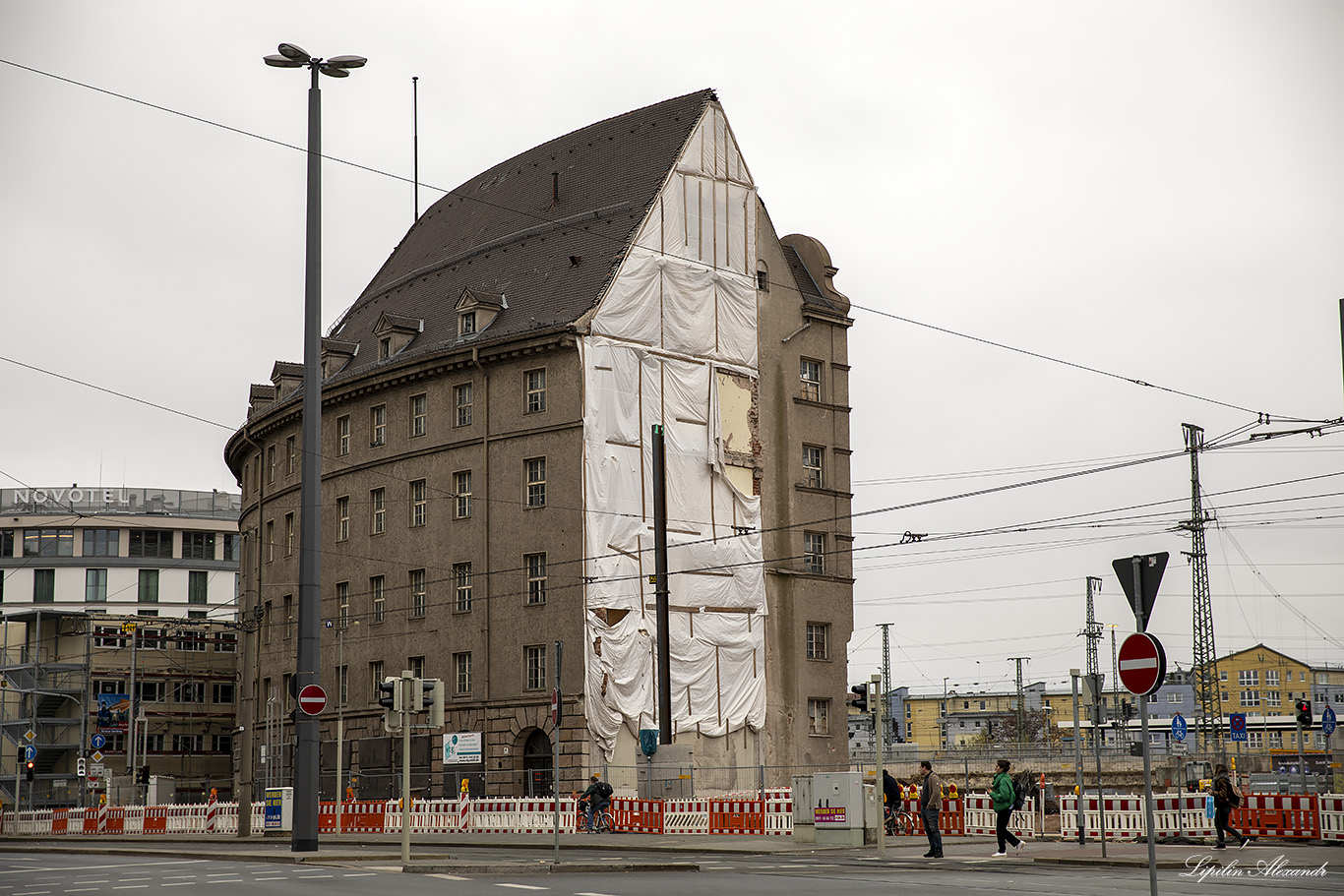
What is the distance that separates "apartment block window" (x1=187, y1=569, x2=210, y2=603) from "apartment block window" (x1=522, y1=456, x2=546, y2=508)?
61512mm

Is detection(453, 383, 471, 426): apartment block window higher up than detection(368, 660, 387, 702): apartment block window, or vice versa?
detection(453, 383, 471, 426): apartment block window

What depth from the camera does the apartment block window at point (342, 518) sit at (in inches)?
2258

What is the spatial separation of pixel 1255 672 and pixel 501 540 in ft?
358

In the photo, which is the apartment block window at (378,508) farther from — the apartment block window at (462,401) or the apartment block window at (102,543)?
the apartment block window at (102,543)

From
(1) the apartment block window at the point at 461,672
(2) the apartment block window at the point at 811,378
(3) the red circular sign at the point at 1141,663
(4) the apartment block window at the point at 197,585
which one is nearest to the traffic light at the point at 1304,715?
(2) the apartment block window at the point at 811,378

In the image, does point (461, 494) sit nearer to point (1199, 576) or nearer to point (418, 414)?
point (418, 414)

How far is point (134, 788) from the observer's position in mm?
63531

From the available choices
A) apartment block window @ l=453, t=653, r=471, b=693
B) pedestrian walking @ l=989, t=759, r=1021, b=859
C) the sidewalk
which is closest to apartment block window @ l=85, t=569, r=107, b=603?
apartment block window @ l=453, t=653, r=471, b=693

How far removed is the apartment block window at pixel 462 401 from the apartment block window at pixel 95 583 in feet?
191

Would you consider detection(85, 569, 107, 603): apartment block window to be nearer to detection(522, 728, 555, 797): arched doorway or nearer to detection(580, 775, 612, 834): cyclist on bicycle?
detection(522, 728, 555, 797): arched doorway

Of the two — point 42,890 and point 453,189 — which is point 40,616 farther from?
point 42,890

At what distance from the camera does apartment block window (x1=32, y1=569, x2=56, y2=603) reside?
102 meters

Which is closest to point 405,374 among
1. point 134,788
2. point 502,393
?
point 502,393

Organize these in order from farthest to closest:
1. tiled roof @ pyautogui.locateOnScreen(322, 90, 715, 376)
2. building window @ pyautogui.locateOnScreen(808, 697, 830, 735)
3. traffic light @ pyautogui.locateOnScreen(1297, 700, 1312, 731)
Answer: building window @ pyautogui.locateOnScreen(808, 697, 830, 735)
tiled roof @ pyautogui.locateOnScreen(322, 90, 715, 376)
traffic light @ pyautogui.locateOnScreen(1297, 700, 1312, 731)
